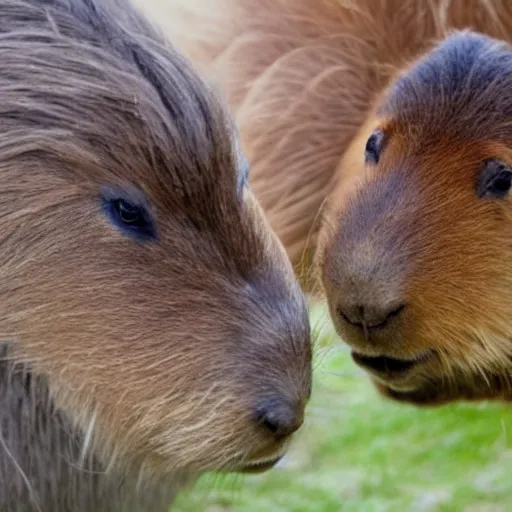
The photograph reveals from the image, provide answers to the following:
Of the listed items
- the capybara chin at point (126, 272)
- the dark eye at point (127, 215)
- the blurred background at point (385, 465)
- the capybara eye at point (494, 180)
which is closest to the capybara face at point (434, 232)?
the capybara eye at point (494, 180)

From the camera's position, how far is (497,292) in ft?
7.10

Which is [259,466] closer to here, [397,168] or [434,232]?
[434,232]

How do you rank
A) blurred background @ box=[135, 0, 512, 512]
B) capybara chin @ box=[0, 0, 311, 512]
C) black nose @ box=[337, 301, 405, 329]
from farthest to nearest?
blurred background @ box=[135, 0, 512, 512] → black nose @ box=[337, 301, 405, 329] → capybara chin @ box=[0, 0, 311, 512]

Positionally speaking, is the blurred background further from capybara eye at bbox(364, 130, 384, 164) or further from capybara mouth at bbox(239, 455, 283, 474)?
capybara mouth at bbox(239, 455, 283, 474)

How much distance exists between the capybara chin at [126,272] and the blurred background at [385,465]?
149cm

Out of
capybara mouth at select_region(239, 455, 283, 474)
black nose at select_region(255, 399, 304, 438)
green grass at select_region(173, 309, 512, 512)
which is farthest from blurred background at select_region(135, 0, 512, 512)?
black nose at select_region(255, 399, 304, 438)

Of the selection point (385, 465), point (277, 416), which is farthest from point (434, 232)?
point (385, 465)

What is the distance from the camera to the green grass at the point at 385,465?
11.9 ft

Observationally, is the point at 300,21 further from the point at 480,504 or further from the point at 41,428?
the point at 480,504

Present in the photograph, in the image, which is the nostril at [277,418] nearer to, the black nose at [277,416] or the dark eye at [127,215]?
the black nose at [277,416]

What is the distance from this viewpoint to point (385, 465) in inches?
156

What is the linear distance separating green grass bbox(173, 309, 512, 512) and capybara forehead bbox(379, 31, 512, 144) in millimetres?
1154

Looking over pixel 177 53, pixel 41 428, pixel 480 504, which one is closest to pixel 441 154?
pixel 177 53

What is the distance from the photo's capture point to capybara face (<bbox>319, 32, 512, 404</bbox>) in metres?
2.12
